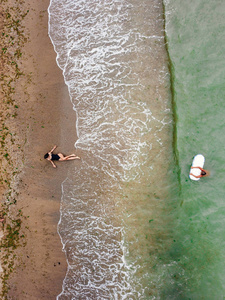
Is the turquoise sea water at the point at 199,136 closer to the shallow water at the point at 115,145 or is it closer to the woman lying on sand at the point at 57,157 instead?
the shallow water at the point at 115,145

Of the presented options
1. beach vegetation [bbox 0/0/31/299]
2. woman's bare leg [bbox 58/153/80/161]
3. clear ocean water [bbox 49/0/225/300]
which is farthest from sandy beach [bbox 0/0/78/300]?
clear ocean water [bbox 49/0/225/300]

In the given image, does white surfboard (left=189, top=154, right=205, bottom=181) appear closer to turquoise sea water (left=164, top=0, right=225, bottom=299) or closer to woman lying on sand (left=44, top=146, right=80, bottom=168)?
turquoise sea water (left=164, top=0, right=225, bottom=299)

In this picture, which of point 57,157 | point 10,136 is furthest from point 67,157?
point 10,136

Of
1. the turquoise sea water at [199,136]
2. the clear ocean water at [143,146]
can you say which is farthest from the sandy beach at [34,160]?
the turquoise sea water at [199,136]

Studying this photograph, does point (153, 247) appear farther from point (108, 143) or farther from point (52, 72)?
point (52, 72)

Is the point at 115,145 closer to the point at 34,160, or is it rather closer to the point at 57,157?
the point at 57,157

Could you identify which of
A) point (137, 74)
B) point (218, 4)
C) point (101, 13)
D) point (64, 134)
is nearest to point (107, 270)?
point (64, 134)

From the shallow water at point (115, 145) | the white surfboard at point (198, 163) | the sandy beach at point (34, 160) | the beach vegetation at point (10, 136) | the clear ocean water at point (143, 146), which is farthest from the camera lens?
the beach vegetation at point (10, 136)
